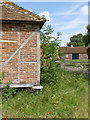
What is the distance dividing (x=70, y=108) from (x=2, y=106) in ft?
8.40

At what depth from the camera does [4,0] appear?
8.55 meters

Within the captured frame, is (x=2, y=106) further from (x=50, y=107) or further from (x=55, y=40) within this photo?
(x=55, y=40)

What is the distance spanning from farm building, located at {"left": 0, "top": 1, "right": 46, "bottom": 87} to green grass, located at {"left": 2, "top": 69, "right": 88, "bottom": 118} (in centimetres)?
74

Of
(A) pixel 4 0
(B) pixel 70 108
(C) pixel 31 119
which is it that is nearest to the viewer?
(C) pixel 31 119

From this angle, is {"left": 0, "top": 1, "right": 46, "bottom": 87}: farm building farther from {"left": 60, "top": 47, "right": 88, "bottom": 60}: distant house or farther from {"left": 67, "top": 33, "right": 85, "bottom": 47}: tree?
{"left": 67, "top": 33, "right": 85, "bottom": 47}: tree

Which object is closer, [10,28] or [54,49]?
[10,28]

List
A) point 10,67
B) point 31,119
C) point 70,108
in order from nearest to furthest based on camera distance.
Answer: point 31,119 → point 70,108 → point 10,67

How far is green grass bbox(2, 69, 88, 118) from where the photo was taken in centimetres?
585

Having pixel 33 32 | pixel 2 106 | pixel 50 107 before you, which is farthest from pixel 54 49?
pixel 2 106

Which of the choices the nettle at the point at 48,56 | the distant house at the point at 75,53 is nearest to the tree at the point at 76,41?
the distant house at the point at 75,53

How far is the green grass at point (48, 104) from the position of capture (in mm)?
5848

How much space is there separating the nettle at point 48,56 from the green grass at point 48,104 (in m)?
0.62

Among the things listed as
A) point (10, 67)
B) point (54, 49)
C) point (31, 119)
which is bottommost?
point (31, 119)

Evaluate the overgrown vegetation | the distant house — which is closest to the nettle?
the overgrown vegetation
